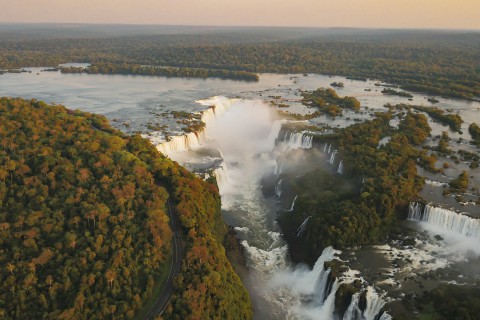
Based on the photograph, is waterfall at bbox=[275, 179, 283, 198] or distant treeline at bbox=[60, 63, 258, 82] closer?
waterfall at bbox=[275, 179, 283, 198]

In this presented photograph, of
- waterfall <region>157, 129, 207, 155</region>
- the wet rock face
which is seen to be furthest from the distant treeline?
the wet rock face

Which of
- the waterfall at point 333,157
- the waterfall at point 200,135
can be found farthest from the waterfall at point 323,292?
the waterfall at point 200,135

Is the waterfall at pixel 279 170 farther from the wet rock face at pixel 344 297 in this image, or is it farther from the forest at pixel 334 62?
the forest at pixel 334 62

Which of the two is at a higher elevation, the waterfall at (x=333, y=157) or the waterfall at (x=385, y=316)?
the waterfall at (x=333, y=157)

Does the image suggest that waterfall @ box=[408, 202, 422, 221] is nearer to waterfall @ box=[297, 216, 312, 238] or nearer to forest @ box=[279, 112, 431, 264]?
forest @ box=[279, 112, 431, 264]

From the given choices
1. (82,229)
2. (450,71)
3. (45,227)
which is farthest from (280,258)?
(450,71)

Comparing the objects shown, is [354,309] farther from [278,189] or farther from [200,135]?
[200,135]
